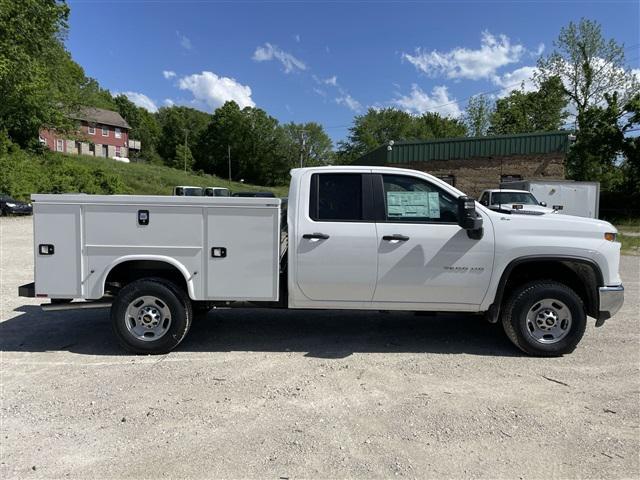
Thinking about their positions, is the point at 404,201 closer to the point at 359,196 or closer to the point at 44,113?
the point at 359,196

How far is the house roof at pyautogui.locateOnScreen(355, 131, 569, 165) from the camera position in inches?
1067

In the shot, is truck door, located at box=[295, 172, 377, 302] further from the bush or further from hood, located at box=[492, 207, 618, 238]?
the bush

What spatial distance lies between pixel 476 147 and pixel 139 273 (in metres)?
25.7

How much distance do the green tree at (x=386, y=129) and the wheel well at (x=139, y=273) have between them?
6904 centimetres

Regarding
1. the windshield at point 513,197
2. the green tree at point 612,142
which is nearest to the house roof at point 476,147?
the green tree at point 612,142

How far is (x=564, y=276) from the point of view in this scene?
5309 millimetres

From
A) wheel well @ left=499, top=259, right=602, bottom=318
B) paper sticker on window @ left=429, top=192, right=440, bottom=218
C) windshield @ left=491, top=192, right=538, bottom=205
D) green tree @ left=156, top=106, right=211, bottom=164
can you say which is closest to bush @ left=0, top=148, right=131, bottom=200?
windshield @ left=491, top=192, right=538, bottom=205

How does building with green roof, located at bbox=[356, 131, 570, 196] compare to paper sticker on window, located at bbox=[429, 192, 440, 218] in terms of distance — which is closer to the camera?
paper sticker on window, located at bbox=[429, 192, 440, 218]

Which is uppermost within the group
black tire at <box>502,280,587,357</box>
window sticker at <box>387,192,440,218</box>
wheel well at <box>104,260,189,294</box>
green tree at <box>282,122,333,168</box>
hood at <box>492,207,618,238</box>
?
green tree at <box>282,122,333,168</box>

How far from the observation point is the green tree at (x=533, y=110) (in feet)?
140

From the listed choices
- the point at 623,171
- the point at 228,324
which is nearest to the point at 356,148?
the point at 623,171

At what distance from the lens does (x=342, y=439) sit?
11.2 ft

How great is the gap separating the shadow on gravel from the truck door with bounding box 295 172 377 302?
0.76 metres

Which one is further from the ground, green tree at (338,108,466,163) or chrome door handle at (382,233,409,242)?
green tree at (338,108,466,163)
